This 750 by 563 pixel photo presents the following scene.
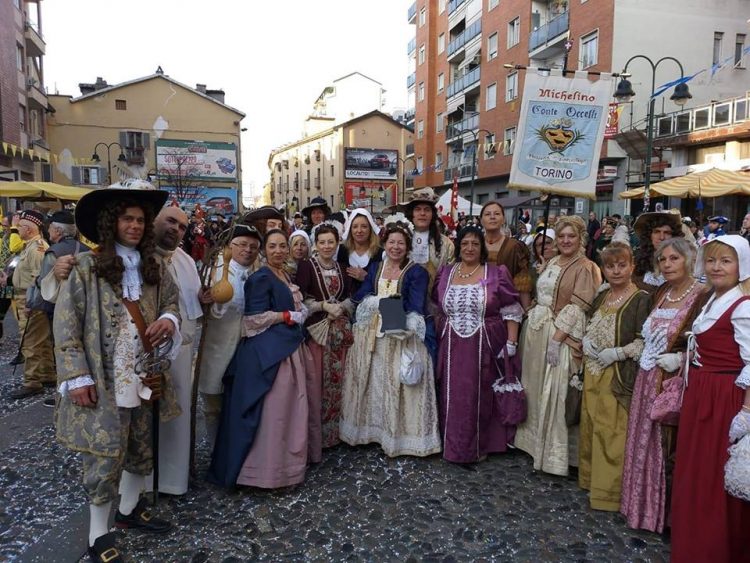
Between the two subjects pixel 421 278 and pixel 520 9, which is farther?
pixel 520 9

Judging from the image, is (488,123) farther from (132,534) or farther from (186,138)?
(132,534)

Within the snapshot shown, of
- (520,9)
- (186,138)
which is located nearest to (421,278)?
(520,9)

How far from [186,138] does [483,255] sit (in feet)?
111

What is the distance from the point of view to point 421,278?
13.6 feet

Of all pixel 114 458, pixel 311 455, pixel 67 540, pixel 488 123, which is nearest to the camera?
pixel 114 458

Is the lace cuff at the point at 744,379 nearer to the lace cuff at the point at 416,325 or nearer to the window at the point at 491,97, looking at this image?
the lace cuff at the point at 416,325

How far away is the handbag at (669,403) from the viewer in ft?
9.25

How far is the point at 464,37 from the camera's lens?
107 feet

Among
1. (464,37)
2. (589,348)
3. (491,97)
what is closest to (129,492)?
(589,348)

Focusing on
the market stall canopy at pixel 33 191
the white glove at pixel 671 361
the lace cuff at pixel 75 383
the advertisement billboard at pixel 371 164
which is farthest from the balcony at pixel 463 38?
the lace cuff at pixel 75 383

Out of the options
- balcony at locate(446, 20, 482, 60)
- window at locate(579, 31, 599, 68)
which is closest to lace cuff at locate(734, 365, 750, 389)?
window at locate(579, 31, 599, 68)

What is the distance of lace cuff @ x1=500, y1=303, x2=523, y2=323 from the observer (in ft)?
13.1

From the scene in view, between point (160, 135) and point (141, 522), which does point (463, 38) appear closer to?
point (160, 135)

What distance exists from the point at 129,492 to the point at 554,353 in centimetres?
288
